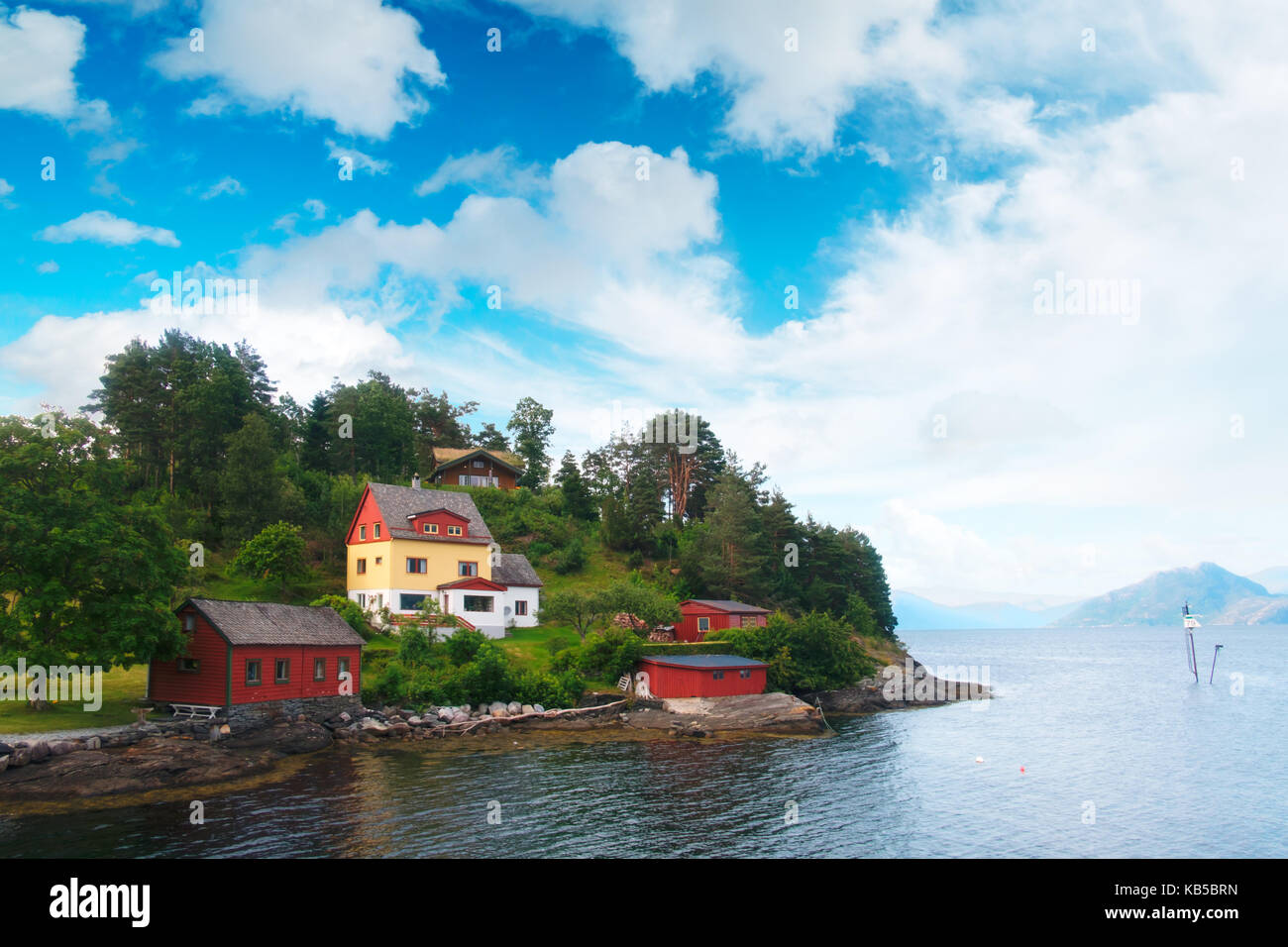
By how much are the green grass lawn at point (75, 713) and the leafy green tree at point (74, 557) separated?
8.70 ft

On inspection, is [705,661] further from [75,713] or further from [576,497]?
[576,497]

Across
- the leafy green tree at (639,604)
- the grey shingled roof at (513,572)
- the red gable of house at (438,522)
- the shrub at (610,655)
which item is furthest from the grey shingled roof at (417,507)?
the shrub at (610,655)

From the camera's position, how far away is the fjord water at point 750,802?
87.3 feet

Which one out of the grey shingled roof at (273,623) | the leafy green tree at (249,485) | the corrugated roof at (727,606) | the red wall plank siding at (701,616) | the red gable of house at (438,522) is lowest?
the red wall plank siding at (701,616)

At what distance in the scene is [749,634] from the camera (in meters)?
66.6

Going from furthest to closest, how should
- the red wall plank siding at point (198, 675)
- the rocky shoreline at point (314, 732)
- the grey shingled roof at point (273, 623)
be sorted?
the grey shingled roof at point (273, 623) < the red wall plank siding at point (198, 675) < the rocky shoreline at point (314, 732)

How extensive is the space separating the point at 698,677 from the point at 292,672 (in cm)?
2681

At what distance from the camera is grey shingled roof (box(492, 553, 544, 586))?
70.6m

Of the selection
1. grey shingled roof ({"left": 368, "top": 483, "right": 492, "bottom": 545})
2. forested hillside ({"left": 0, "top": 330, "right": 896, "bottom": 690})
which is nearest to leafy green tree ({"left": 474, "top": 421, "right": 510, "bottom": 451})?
forested hillside ({"left": 0, "top": 330, "right": 896, "bottom": 690})

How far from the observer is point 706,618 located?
74062mm

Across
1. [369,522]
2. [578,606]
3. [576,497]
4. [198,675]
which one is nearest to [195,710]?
[198,675]

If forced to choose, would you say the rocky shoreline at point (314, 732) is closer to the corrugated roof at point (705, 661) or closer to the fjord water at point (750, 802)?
the fjord water at point (750, 802)

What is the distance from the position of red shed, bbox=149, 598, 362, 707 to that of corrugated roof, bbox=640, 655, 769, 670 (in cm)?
2193
